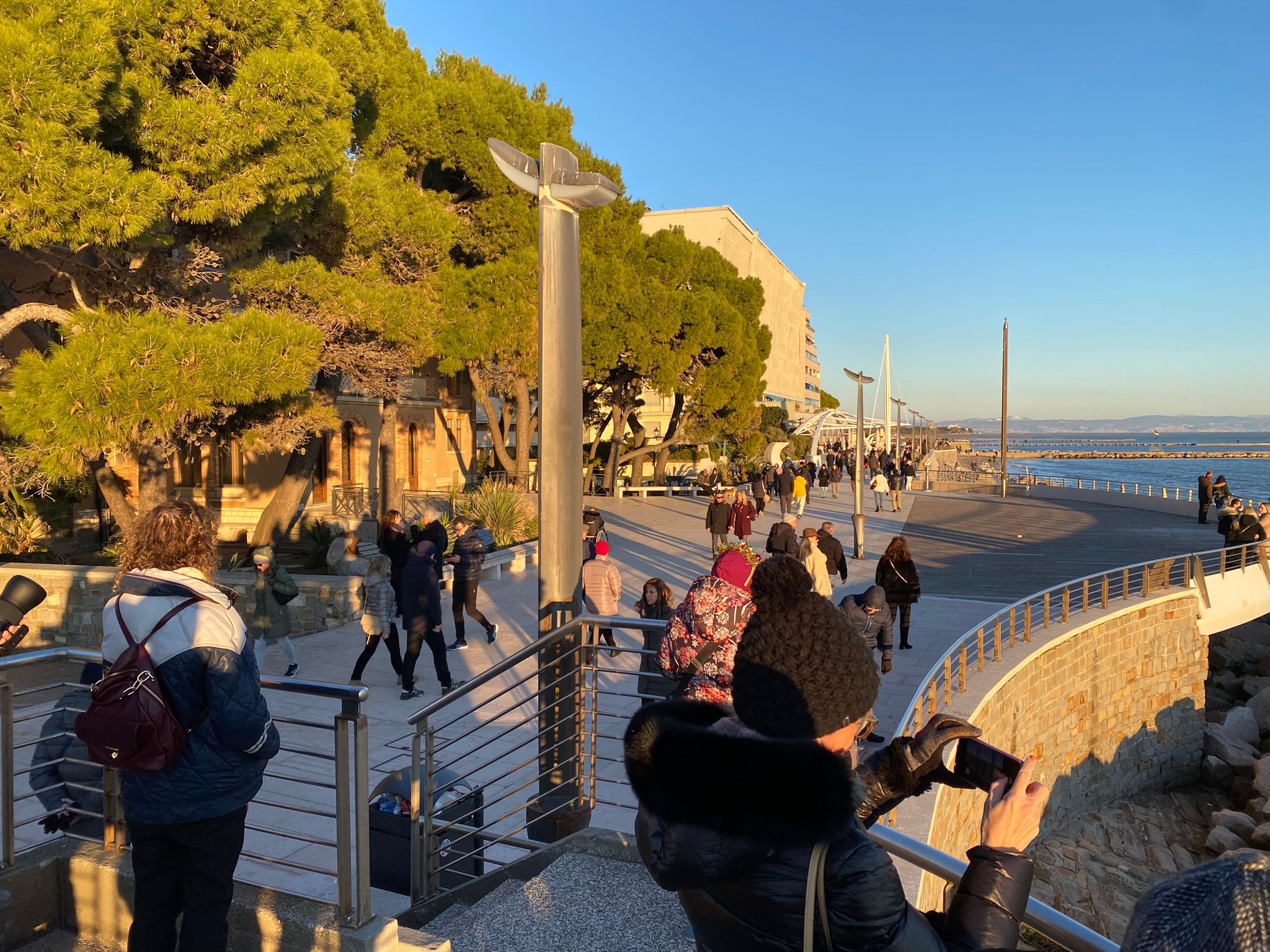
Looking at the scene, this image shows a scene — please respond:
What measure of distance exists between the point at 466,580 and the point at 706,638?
779 cm

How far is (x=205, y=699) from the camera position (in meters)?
2.69

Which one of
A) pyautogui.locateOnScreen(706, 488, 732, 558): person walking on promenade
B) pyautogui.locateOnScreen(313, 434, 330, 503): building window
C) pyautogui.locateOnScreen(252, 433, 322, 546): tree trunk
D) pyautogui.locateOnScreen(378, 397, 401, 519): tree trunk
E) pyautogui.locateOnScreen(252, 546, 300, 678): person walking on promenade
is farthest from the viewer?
pyautogui.locateOnScreen(313, 434, 330, 503): building window

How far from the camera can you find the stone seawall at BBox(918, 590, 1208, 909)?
11594 millimetres

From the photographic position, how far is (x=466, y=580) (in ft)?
34.9

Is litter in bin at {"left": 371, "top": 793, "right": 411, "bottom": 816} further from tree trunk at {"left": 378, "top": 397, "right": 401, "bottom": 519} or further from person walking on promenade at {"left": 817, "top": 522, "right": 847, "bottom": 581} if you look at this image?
tree trunk at {"left": 378, "top": 397, "right": 401, "bottom": 519}

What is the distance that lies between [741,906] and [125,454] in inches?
463

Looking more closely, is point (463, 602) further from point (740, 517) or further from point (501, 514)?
point (501, 514)

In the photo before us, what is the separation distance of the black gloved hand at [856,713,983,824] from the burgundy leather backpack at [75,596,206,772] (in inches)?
78.3

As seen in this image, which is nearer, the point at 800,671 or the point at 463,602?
the point at 800,671

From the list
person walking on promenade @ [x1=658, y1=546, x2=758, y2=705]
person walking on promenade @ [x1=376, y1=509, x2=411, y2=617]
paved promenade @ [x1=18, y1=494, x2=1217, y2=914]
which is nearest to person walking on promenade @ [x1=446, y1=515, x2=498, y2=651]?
paved promenade @ [x1=18, y1=494, x2=1217, y2=914]

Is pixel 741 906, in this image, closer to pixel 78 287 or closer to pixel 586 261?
pixel 78 287

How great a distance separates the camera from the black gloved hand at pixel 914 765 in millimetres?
1933

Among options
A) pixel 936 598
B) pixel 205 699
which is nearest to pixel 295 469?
pixel 936 598

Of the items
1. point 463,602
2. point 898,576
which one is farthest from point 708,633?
point 463,602
